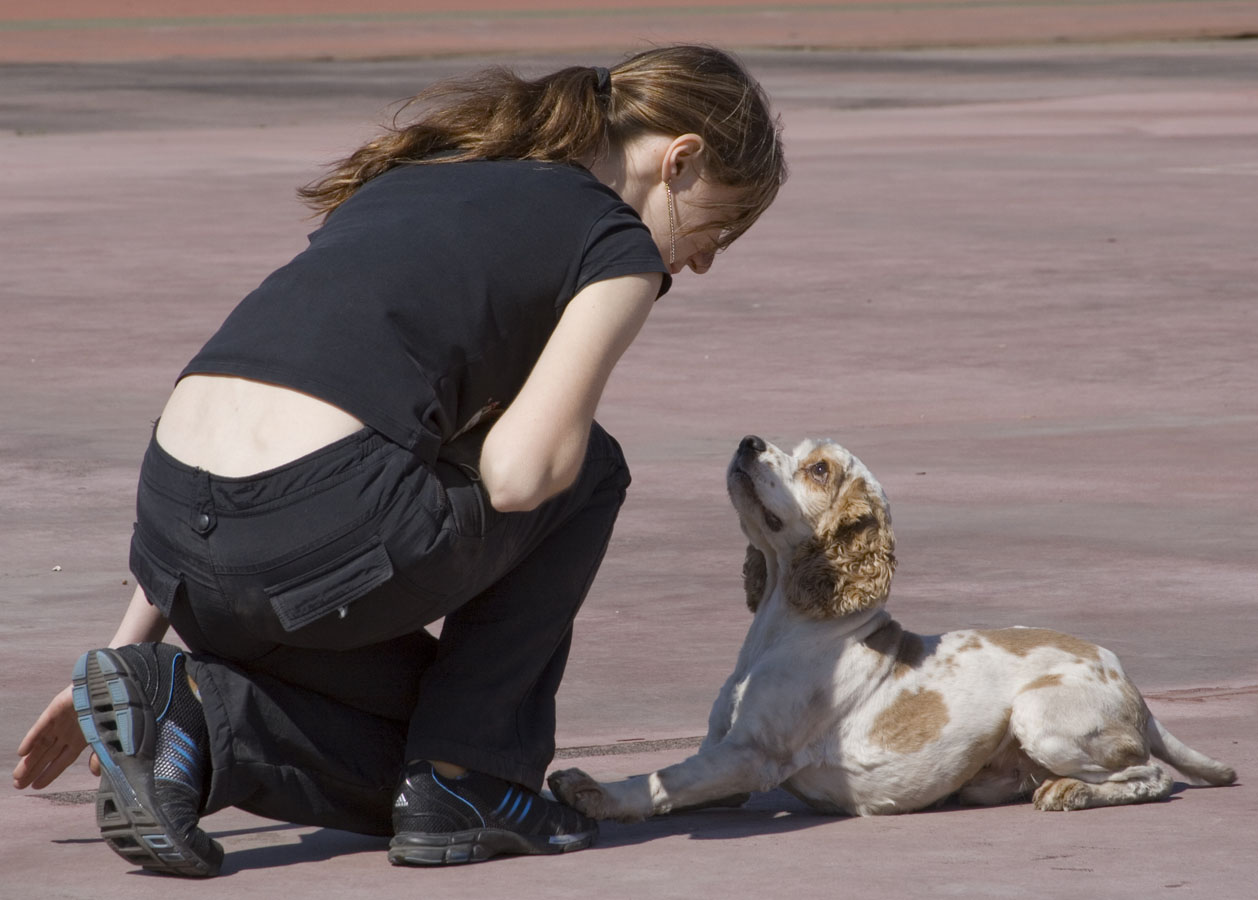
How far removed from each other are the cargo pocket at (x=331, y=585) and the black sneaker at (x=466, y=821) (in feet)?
1.42

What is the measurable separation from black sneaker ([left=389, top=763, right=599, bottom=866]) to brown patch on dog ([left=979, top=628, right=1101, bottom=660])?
3.66 feet

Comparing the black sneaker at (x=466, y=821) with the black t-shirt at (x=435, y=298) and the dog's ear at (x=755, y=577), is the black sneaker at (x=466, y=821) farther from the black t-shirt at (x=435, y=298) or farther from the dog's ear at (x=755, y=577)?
the dog's ear at (x=755, y=577)

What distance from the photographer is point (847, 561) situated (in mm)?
4594

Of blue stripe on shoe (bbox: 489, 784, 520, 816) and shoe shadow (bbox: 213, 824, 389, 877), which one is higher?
blue stripe on shoe (bbox: 489, 784, 520, 816)

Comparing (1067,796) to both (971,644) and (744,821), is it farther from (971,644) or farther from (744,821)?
(744,821)

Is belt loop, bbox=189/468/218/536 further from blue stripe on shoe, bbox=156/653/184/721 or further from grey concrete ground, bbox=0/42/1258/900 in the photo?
grey concrete ground, bbox=0/42/1258/900

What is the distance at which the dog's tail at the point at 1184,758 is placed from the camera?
180 inches

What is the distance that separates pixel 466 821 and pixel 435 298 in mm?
989

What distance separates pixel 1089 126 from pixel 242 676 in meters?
23.1

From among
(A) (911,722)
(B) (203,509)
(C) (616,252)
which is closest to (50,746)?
(B) (203,509)

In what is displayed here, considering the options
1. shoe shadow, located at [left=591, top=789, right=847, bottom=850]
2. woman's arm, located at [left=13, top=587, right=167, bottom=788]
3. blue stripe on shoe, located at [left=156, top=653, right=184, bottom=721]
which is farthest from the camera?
shoe shadow, located at [left=591, top=789, right=847, bottom=850]

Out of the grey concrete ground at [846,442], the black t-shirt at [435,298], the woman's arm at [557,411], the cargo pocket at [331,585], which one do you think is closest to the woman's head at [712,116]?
the black t-shirt at [435,298]

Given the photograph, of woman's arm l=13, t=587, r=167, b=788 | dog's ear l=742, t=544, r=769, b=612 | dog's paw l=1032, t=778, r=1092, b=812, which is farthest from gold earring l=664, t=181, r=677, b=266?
dog's paw l=1032, t=778, r=1092, b=812

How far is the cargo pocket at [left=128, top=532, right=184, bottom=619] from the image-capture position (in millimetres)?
3834
